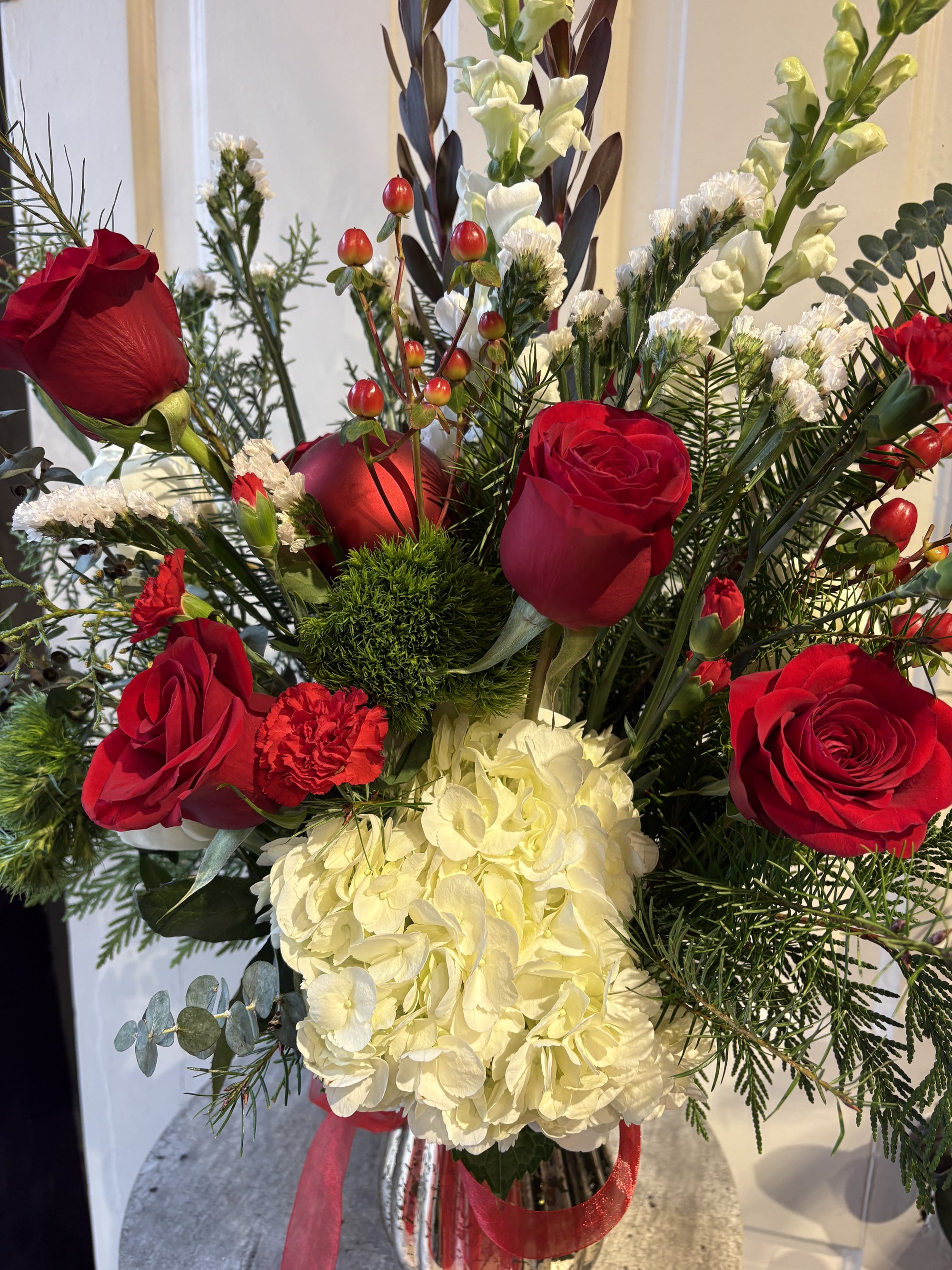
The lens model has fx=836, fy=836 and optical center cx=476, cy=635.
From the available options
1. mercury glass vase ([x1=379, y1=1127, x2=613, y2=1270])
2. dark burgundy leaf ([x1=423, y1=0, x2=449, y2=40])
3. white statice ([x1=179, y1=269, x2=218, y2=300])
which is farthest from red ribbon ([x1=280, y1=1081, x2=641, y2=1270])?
dark burgundy leaf ([x1=423, y1=0, x2=449, y2=40])

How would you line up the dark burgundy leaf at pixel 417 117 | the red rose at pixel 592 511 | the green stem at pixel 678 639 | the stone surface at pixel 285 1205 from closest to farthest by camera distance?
the red rose at pixel 592 511 → the green stem at pixel 678 639 → the dark burgundy leaf at pixel 417 117 → the stone surface at pixel 285 1205

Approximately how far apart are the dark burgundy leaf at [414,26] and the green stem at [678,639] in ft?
1.16

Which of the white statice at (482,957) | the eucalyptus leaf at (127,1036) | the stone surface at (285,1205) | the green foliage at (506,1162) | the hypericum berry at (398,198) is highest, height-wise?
the hypericum berry at (398,198)

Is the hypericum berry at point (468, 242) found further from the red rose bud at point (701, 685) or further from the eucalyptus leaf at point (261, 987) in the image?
the eucalyptus leaf at point (261, 987)

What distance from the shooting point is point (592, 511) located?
12.9 inches

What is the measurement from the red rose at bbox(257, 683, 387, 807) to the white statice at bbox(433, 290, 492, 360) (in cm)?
22

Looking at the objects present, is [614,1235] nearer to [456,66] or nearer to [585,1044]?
[585,1044]

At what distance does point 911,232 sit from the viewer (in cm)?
51

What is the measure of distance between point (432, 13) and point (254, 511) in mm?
369

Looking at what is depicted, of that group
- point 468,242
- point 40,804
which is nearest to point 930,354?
point 468,242

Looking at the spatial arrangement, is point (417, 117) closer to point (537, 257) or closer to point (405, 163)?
point (405, 163)

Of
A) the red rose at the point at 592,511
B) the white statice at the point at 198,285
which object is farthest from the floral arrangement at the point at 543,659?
the white statice at the point at 198,285

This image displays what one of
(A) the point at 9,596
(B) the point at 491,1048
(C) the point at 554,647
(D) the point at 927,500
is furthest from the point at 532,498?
(A) the point at 9,596

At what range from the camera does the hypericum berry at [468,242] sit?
1.28 feet
